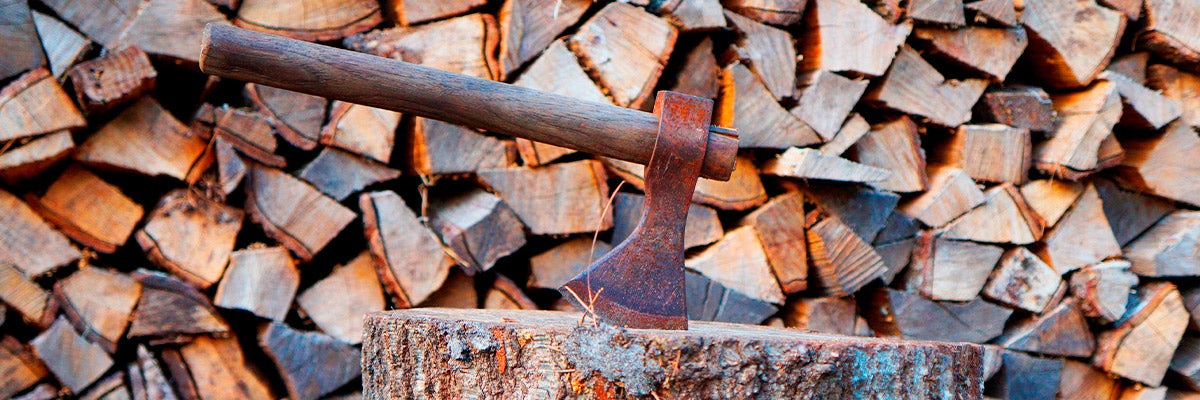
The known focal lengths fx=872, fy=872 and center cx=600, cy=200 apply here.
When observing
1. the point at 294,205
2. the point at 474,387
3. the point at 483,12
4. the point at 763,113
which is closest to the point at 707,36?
the point at 763,113

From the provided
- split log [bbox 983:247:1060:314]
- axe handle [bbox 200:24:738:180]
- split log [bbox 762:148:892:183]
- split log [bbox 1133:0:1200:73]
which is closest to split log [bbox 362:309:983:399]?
axe handle [bbox 200:24:738:180]

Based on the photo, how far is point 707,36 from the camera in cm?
243

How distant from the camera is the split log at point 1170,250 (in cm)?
305

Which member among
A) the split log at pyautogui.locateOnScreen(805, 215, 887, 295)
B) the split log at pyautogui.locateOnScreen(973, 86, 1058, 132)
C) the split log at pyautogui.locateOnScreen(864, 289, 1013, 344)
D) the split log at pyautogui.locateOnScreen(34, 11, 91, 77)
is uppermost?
the split log at pyautogui.locateOnScreen(34, 11, 91, 77)

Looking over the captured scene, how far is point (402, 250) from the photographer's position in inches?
86.2

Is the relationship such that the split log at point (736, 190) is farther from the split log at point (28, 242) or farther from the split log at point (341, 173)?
the split log at point (28, 242)

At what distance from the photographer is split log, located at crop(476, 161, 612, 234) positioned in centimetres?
225

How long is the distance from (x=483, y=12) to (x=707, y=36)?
2.04 feet

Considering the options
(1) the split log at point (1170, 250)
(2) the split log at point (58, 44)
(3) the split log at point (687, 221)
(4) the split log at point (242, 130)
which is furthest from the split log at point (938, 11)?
(2) the split log at point (58, 44)

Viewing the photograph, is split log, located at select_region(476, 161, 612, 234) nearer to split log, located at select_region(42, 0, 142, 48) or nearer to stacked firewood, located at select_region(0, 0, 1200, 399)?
stacked firewood, located at select_region(0, 0, 1200, 399)

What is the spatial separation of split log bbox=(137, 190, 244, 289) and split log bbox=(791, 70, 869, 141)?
1565mm

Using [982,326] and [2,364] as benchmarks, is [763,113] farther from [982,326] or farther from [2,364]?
[2,364]

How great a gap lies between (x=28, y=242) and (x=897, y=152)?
2.34 m

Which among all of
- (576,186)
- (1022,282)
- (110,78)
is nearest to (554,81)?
(576,186)
